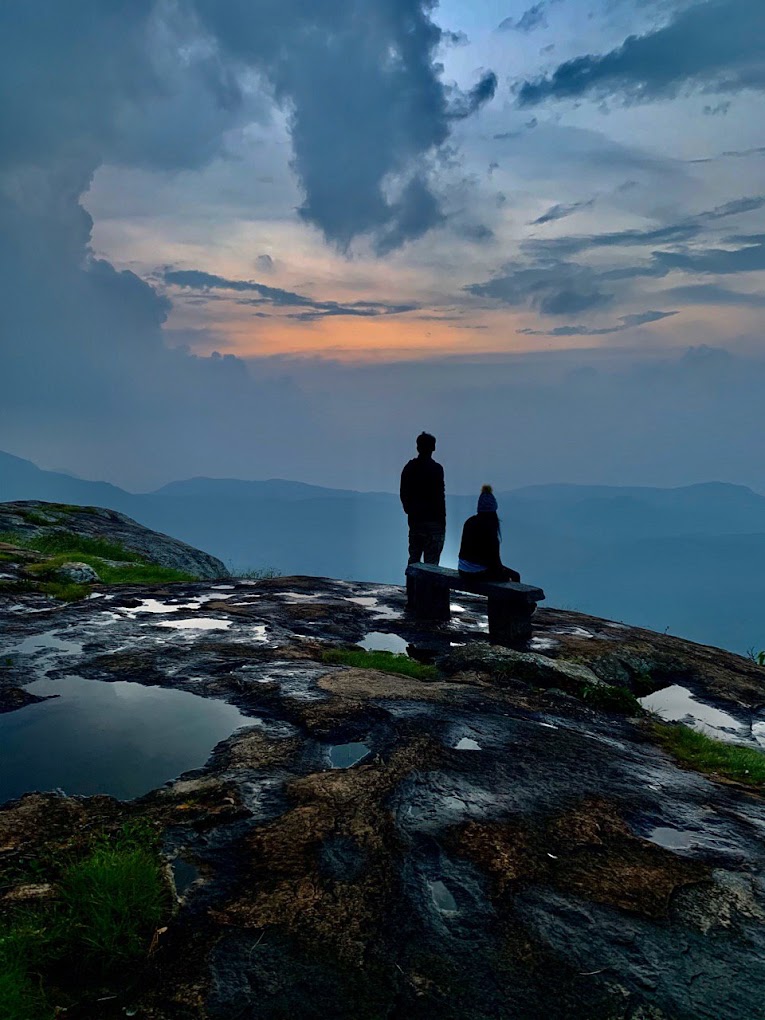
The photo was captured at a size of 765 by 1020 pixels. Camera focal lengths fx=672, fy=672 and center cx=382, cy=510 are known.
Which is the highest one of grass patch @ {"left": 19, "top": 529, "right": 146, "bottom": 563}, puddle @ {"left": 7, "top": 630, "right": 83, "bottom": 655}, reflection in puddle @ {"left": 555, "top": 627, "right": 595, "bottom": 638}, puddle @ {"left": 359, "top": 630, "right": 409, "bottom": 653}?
grass patch @ {"left": 19, "top": 529, "right": 146, "bottom": 563}

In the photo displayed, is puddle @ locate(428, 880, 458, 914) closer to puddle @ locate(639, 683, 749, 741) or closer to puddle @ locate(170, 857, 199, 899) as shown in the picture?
puddle @ locate(170, 857, 199, 899)

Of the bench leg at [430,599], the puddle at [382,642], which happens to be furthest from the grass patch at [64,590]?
the bench leg at [430,599]

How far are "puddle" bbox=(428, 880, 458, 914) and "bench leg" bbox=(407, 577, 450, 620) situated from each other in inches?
409

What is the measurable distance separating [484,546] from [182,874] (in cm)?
1020

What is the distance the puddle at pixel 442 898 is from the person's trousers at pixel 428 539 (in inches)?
489

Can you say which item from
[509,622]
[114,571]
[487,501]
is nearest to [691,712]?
[509,622]

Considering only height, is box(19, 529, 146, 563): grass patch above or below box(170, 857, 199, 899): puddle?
above

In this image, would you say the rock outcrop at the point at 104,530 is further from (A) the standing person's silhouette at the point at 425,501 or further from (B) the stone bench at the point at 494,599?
(B) the stone bench at the point at 494,599

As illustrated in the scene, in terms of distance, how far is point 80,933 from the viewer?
388 cm

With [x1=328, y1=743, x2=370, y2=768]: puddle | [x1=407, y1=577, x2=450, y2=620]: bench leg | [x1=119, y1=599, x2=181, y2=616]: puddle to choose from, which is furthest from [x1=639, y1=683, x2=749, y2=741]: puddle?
[x1=119, y1=599, x2=181, y2=616]: puddle

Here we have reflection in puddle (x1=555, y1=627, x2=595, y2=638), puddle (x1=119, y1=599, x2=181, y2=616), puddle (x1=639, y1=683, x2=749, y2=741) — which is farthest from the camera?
reflection in puddle (x1=555, y1=627, x2=595, y2=638)

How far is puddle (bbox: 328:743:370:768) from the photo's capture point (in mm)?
6906

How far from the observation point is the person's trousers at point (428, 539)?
1722 centimetres

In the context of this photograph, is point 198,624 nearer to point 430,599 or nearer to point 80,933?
point 430,599
